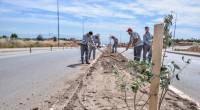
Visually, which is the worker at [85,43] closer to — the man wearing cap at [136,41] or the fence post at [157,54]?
the man wearing cap at [136,41]

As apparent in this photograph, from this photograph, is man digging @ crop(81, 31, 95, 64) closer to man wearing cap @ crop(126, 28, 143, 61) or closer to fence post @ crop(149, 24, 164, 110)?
man wearing cap @ crop(126, 28, 143, 61)

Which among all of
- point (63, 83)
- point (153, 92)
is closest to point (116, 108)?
point (153, 92)

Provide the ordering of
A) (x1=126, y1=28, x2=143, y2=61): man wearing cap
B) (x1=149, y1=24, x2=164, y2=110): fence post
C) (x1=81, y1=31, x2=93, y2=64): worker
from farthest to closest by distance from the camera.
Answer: (x1=81, y1=31, x2=93, y2=64): worker, (x1=126, y1=28, x2=143, y2=61): man wearing cap, (x1=149, y1=24, x2=164, y2=110): fence post

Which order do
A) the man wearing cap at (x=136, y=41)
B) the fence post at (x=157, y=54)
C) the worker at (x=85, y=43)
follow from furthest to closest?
the worker at (x=85, y=43) < the man wearing cap at (x=136, y=41) < the fence post at (x=157, y=54)

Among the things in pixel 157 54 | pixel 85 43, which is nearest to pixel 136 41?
pixel 85 43

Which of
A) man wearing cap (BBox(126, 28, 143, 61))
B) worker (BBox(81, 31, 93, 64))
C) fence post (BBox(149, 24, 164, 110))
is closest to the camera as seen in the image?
fence post (BBox(149, 24, 164, 110))

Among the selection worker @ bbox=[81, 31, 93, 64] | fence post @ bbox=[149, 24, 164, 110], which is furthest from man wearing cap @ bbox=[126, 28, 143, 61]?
fence post @ bbox=[149, 24, 164, 110]

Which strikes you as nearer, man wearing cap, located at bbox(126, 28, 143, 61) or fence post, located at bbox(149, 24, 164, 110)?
fence post, located at bbox(149, 24, 164, 110)

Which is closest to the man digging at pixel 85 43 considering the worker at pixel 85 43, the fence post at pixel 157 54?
the worker at pixel 85 43

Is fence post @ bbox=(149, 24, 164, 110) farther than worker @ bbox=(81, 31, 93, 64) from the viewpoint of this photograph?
No

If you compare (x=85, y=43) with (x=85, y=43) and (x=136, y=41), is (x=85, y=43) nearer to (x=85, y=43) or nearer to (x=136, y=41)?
(x=85, y=43)

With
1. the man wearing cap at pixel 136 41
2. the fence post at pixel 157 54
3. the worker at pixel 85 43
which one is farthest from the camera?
the worker at pixel 85 43

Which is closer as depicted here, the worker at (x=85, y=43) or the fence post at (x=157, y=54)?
the fence post at (x=157, y=54)

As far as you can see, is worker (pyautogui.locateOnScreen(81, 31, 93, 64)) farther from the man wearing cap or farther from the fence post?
the fence post
